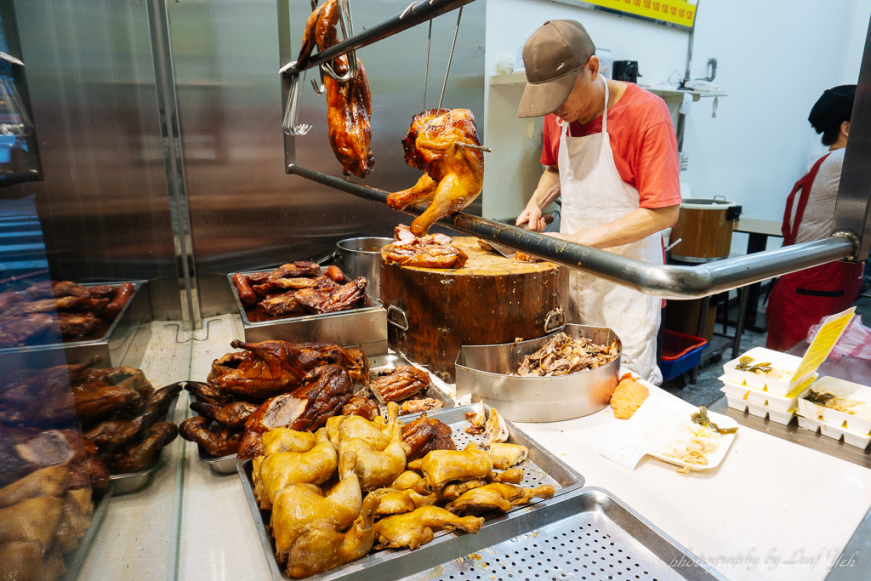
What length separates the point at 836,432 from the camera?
156 centimetres

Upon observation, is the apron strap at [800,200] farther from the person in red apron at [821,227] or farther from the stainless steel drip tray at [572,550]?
the stainless steel drip tray at [572,550]

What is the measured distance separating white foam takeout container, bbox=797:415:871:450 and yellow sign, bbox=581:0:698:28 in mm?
3362

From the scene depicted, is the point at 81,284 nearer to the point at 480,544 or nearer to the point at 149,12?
the point at 480,544

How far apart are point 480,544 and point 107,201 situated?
1.05 m

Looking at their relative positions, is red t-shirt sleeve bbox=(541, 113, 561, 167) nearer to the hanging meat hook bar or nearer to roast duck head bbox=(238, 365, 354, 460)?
the hanging meat hook bar

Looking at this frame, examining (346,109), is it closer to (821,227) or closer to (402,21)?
Result: (402,21)

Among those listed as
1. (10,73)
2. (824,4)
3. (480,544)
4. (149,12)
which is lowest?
(480,544)

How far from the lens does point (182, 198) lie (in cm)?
269

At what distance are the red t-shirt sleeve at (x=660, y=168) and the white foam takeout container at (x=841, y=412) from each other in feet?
2.76

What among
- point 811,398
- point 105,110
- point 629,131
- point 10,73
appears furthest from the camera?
point 629,131

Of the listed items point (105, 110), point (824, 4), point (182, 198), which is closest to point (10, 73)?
point (105, 110)

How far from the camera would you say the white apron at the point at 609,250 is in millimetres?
2392

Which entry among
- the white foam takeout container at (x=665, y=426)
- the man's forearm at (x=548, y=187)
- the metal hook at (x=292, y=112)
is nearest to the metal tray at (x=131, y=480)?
the white foam takeout container at (x=665, y=426)

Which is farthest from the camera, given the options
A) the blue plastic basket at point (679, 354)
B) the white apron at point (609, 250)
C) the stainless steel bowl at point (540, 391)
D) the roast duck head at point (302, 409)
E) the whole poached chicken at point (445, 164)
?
the blue plastic basket at point (679, 354)
